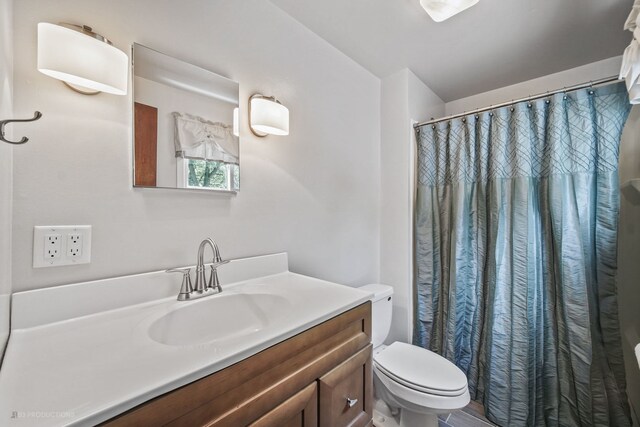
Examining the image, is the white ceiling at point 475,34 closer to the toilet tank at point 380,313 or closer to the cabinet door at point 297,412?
the toilet tank at point 380,313

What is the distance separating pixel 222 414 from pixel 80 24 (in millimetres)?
1159

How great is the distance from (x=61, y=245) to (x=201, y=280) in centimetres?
40

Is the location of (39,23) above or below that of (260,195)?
above

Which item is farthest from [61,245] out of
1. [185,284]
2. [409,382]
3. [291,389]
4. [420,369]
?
[420,369]

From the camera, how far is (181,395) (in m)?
0.49

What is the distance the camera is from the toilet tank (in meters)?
1.55

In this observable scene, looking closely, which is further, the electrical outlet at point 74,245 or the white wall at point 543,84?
the white wall at point 543,84

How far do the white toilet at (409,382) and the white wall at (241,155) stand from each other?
33 cm

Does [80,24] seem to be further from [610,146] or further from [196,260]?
[610,146]

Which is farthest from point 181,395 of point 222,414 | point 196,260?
point 196,260

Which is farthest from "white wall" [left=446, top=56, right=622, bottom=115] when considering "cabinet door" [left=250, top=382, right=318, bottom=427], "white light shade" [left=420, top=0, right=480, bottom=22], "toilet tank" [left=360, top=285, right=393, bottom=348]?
"cabinet door" [left=250, top=382, right=318, bottom=427]

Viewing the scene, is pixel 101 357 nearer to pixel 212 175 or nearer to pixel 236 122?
pixel 212 175

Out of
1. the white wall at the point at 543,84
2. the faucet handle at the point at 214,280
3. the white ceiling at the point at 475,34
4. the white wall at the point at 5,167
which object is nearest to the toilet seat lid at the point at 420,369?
the faucet handle at the point at 214,280

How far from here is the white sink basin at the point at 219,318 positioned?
2.69ft
